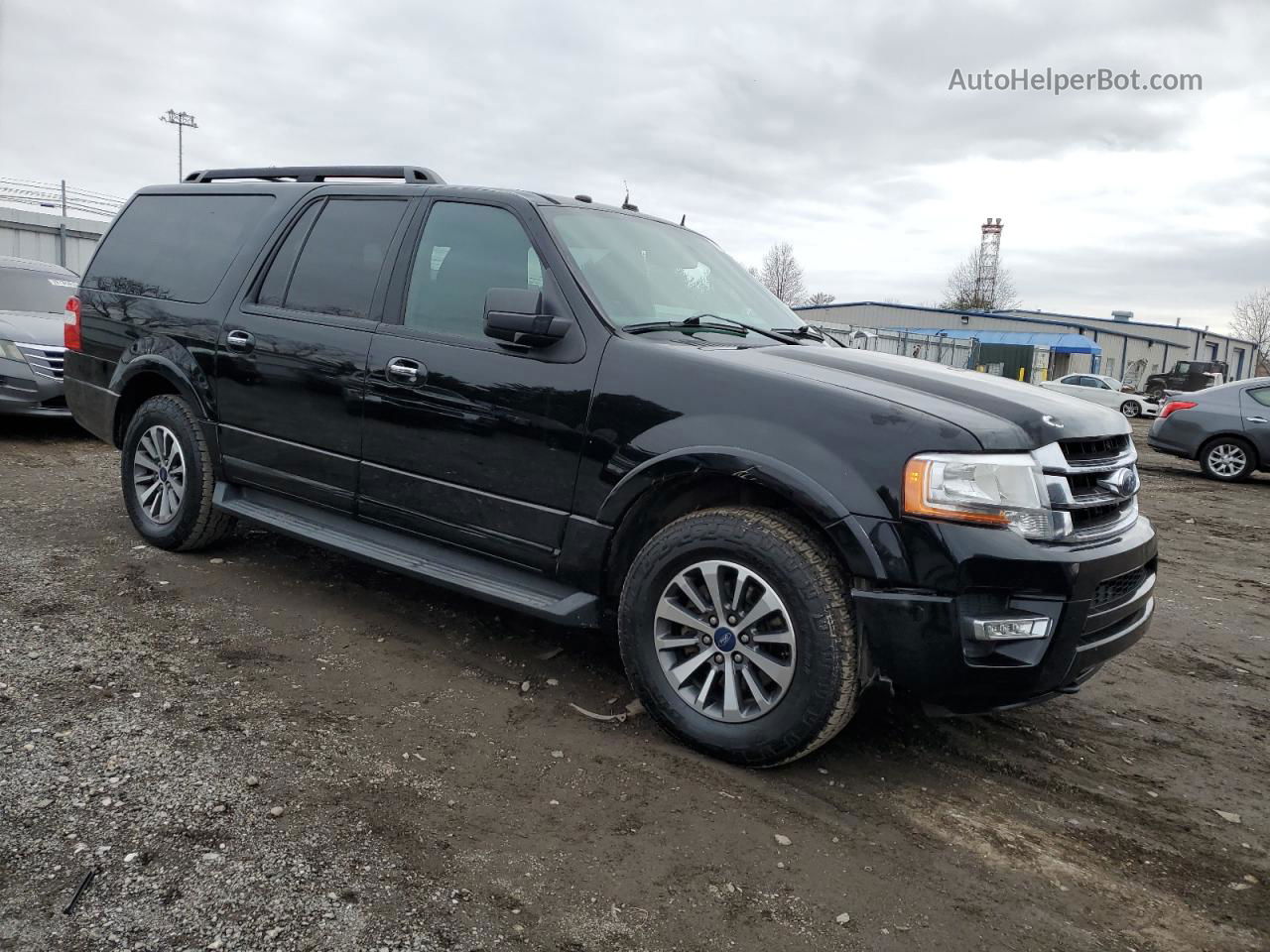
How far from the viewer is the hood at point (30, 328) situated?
8500 millimetres

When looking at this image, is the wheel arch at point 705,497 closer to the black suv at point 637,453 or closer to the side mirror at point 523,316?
the black suv at point 637,453

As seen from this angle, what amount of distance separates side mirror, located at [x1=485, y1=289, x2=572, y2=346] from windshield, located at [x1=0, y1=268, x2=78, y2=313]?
309 inches

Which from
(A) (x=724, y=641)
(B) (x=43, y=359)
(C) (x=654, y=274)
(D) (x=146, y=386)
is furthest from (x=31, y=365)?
(A) (x=724, y=641)

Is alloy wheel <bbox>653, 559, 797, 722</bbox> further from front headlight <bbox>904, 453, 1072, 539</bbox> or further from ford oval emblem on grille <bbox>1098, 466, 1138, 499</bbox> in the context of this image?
ford oval emblem on grille <bbox>1098, 466, 1138, 499</bbox>

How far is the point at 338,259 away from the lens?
434cm

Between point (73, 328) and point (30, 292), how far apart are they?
198 inches

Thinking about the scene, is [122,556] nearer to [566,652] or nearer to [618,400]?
[566,652]

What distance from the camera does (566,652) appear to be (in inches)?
162

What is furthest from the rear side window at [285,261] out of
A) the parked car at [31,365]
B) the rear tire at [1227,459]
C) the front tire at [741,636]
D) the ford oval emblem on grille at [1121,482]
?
the rear tire at [1227,459]

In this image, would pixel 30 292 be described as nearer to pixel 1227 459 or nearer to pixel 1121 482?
pixel 1121 482

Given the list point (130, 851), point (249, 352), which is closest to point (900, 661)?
point (130, 851)

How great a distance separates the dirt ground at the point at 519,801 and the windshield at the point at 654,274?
155 cm

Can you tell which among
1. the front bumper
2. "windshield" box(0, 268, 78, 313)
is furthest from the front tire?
"windshield" box(0, 268, 78, 313)

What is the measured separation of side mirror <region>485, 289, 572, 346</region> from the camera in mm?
3400
